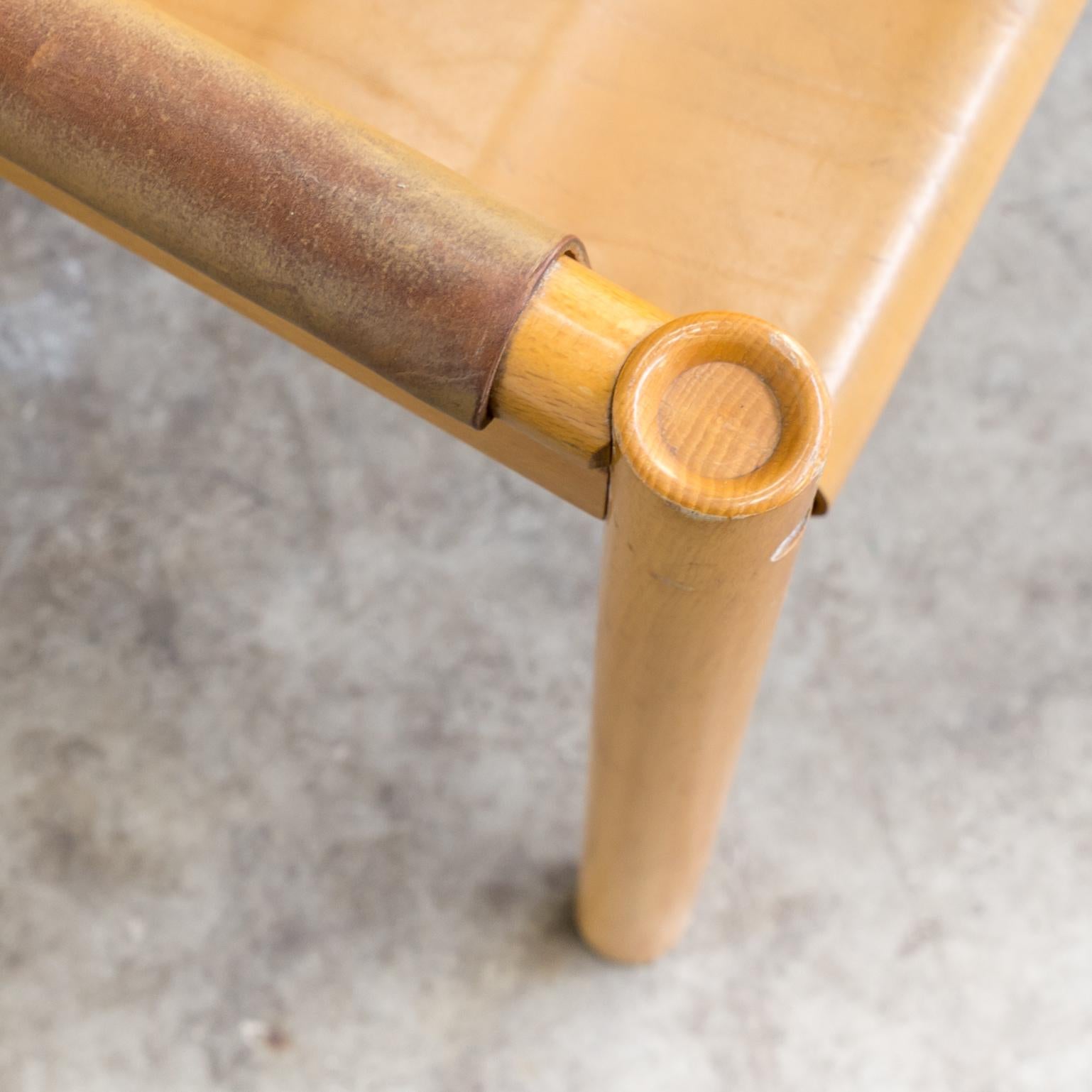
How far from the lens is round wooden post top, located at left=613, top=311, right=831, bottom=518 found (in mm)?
349

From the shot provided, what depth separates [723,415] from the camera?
36 centimetres

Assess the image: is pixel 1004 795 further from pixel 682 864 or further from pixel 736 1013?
pixel 682 864

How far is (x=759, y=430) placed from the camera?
36 centimetres

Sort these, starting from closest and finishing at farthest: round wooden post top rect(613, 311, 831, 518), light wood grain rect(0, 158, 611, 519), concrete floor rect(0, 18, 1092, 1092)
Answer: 1. round wooden post top rect(613, 311, 831, 518)
2. light wood grain rect(0, 158, 611, 519)
3. concrete floor rect(0, 18, 1092, 1092)

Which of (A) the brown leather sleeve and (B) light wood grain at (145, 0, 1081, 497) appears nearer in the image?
(A) the brown leather sleeve

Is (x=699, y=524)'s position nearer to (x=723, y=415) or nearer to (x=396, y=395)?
(x=723, y=415)

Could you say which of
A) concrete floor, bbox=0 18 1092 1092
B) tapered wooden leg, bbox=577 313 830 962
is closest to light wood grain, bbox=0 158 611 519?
tapered wooden leg, bbox=577 313 830 962

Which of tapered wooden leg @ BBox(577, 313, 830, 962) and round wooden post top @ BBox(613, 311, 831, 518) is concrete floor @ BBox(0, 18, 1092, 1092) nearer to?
tapered wooden leg @ BBox(577, 313, 830, 962)

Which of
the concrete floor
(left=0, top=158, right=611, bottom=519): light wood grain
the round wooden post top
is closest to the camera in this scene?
the round wooden post top

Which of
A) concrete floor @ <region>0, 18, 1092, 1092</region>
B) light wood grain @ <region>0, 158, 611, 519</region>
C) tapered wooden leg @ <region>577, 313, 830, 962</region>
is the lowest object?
concrete floor @ <region>0, 18, 1092, 1092</region>

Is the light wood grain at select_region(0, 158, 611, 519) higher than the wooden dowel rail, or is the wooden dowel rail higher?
the wooden dowel rail

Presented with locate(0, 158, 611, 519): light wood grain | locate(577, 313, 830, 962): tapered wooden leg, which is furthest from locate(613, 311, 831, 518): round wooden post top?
locate(0, 158, 611, 519): light wood grain

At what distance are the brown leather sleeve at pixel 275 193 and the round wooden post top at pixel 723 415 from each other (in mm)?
48

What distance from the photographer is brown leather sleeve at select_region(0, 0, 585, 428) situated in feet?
1.24
